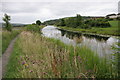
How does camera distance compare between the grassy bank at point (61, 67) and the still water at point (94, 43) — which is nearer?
the grassy bank at point (61, 67)

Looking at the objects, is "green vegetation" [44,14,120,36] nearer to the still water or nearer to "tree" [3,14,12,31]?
the still water

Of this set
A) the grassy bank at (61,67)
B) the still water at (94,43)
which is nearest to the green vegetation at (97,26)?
the still water at (94,43)

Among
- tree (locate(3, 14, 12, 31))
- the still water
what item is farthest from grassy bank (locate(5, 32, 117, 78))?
tree (locate(3, 14, 12, 31))

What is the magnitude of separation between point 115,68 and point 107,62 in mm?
463

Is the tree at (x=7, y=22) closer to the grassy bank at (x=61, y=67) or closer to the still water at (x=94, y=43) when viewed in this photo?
the still water at (x=94, y=43)

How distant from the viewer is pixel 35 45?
511 centimetres

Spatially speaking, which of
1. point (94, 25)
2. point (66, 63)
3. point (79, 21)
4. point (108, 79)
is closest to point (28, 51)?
point (66, 63)

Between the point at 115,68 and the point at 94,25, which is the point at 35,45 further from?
the point at 94,25

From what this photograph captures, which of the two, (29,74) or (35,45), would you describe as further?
(35,45)

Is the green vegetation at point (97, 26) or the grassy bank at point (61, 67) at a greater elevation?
the green vegetation at point (97, 26)

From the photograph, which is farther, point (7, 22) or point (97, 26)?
point (97, 26)

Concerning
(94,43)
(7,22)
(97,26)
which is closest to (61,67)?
(94,43)

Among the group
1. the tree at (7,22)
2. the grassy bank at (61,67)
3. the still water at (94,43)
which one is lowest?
the grassy bank at (61,67)

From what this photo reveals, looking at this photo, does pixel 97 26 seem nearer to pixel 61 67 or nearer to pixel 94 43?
pixel 94 43
